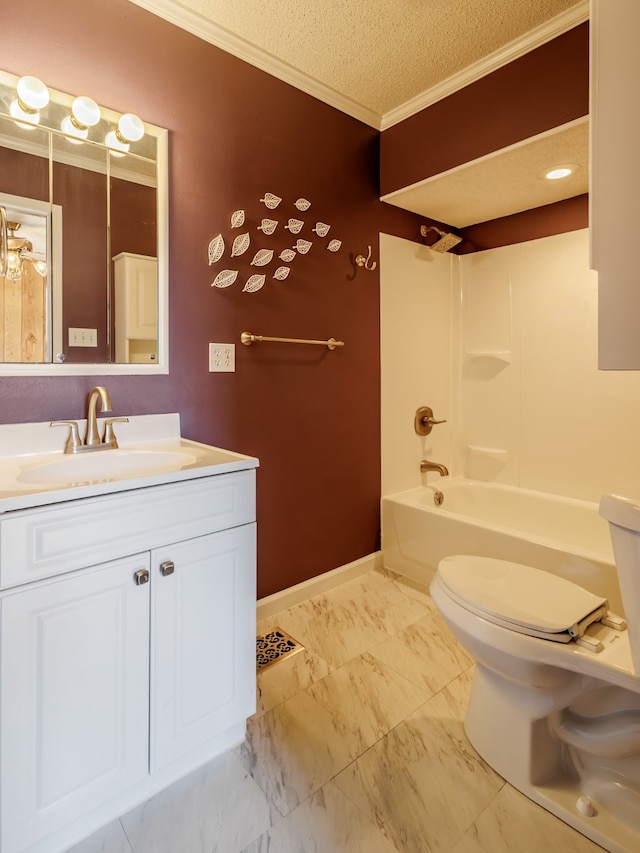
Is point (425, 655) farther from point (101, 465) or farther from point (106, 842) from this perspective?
point (101, 465)

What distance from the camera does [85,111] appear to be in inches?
58.4

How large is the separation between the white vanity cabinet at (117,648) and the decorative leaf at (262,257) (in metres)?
1.04

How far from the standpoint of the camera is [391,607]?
2205mm

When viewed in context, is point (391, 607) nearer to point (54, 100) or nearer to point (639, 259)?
point (639, 259)

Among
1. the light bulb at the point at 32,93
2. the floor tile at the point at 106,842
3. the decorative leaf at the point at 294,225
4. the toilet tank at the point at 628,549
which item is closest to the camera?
the toilet tank at the point at 628,549

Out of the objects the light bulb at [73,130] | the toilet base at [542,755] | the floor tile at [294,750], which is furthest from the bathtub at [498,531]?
the light bulb at [73,130]

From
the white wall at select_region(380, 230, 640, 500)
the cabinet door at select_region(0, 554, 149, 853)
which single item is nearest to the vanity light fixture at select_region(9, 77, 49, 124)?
the cabinet door at select_region(0, 554, 149, 853)

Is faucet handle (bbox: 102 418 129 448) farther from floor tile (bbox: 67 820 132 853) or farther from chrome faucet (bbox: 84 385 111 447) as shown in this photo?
floor tile (bbox: 67 820 132 853)

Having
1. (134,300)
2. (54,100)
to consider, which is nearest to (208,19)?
(54,100)

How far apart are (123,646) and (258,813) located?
1.81 ft

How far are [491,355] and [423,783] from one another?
220 centimetres

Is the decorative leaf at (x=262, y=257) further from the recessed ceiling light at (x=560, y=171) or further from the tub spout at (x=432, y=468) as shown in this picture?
the tub spout at (x=432, y=468)

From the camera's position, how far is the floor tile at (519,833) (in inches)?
43.1

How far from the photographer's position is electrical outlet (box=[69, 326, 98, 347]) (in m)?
1.51
